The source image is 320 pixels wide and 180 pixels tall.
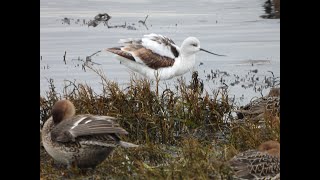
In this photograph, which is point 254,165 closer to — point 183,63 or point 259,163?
point 259,163

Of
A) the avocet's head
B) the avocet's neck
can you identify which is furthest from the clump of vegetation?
A: the avocet's head

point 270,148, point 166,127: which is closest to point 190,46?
point 166,127

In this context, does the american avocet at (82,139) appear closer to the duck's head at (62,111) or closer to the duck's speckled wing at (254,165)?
the duck's head at (62,111)

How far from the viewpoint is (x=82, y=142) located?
233 inches

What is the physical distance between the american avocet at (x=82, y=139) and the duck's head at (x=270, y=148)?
2.73 ft

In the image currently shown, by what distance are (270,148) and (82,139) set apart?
3.96 ft

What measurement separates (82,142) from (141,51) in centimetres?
76

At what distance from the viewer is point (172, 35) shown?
6.23 meters

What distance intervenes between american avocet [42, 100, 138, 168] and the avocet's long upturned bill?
46cm

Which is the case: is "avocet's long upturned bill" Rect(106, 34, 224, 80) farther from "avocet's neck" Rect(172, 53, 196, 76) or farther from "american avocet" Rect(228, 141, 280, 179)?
"american avocet" Rect(228, 141, 280, 179)

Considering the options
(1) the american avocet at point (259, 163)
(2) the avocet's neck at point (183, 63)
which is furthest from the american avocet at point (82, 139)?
(1) the american avocet at point (259, 163)
